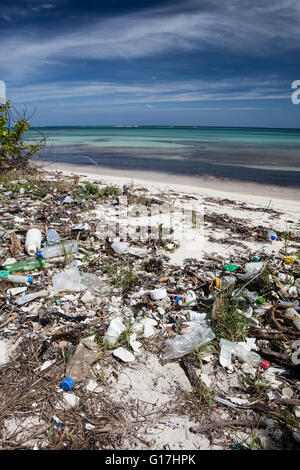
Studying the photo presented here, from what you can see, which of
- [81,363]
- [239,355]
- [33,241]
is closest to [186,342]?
[239,355]

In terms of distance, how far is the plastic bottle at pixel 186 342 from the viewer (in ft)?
6.15

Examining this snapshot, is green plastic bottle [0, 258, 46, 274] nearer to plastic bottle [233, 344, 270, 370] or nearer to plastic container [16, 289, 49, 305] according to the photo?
plastic container [16, 289, 49, 305]

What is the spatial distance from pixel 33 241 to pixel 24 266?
1.51ft

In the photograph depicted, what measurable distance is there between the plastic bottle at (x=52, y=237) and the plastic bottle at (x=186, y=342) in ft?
6.83

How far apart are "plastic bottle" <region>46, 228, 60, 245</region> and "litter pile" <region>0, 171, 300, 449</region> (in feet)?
0.06

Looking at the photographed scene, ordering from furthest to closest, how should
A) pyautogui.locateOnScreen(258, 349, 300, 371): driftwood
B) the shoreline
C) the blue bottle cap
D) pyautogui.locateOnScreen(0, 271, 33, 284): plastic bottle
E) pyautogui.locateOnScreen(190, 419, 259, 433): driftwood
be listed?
the shoreline, pyautogui.locateOnScreen(0, 271, 33, 284): plastic bottle, pyautogui.locateOnScreen(258, 349, 300, 371): driftwood, the blue bottle cap, pyautogui.locateOnScreen(190, 419, 259, 433): driftwood

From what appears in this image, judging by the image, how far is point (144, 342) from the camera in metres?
1.99

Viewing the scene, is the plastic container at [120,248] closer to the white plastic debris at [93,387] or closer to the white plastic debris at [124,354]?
the white plastic debris at [124,354]

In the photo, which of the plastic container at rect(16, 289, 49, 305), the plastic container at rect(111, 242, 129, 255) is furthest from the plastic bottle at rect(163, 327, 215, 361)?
the plastic container at rect(111, 242, 129, 255)

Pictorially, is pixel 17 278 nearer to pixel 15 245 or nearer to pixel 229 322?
pixel 15 245

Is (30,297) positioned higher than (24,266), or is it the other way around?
(24,266)

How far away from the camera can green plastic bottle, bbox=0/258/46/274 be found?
2773mm
